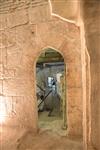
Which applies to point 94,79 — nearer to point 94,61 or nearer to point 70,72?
point 94,61

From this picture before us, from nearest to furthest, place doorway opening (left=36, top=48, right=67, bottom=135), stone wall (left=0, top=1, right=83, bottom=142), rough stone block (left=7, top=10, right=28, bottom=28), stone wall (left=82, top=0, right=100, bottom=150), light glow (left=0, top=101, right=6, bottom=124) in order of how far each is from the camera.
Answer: stone wall (left=82, top=0, right=100, bottom=150), stone wall (left=0, top=1, right=83, bottom=142), rough stone block (left=7, top=10, right=28, bottom=28), light glow (left=0, top=101, right=6, bottom=124), doorway opening (left=36, top=48, right=67, bottom=135)

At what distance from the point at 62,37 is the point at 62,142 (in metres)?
1.61

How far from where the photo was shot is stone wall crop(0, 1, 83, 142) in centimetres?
324

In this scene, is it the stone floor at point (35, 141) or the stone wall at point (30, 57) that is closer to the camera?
the stone floor at point (35, 141)

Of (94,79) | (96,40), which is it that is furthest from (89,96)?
(96,40)

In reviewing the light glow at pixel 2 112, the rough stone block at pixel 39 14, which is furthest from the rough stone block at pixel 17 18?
the light glow at pixel 2 112

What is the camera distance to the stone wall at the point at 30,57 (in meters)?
3.24

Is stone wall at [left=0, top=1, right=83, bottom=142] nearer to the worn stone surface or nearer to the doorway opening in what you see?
the worn stone surface

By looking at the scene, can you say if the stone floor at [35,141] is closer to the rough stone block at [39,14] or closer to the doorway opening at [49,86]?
the rough stone block at [39,14]

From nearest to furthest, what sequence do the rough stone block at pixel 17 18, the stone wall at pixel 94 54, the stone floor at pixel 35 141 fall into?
1. the stone wall at pixel 94 54
2. the stone floor at pixel 35 141
3. the rough stone block at pixel 17 18

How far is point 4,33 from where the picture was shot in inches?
145

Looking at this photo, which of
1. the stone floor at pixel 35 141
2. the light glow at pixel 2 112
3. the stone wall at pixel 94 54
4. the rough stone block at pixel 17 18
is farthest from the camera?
the light glow at pixel 2 112

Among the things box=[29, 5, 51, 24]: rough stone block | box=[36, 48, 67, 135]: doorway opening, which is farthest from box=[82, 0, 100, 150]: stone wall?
box=[36, 48, 67, 135]: doorway opening

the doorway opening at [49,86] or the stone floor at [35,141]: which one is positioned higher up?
the doorway opening at [49,86]
